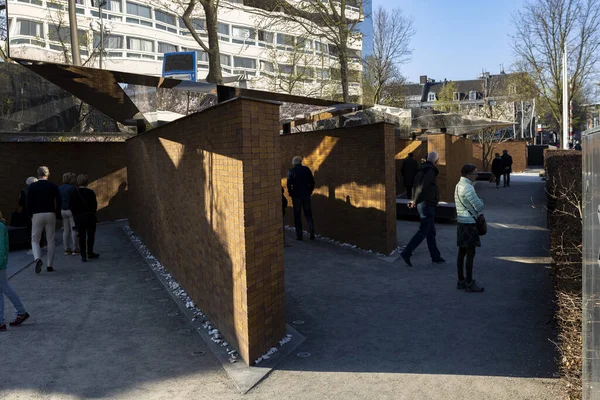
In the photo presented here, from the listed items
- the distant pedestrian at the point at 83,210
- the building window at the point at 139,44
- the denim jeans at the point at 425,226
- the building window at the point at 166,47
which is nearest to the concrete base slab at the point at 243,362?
the denim jeans at the point at 425,226

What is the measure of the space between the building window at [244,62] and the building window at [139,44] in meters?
12.4

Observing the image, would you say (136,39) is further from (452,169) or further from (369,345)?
(369,345)

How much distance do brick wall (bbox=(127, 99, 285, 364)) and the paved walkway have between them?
0.43 meters

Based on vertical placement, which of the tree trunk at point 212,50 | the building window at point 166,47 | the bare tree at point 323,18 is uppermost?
the building window at point 166,47

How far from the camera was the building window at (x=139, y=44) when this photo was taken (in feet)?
86.3

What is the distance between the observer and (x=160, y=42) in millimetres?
35094

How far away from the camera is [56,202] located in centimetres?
920

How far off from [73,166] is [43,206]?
755cm

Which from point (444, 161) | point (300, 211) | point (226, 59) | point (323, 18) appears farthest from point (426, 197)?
point (226, 59)

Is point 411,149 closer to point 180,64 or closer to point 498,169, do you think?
point 498,169

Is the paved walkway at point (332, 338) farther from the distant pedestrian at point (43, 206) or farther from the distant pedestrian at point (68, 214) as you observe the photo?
the distant pedestrian at point (68, 214)

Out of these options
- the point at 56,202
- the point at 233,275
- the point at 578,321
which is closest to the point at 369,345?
the point at 233,275

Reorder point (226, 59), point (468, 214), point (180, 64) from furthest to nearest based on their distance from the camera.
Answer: point (226, 59)
point (180, 64)
point (468, 214)

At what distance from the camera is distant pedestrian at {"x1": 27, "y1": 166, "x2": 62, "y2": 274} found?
8922 mm
